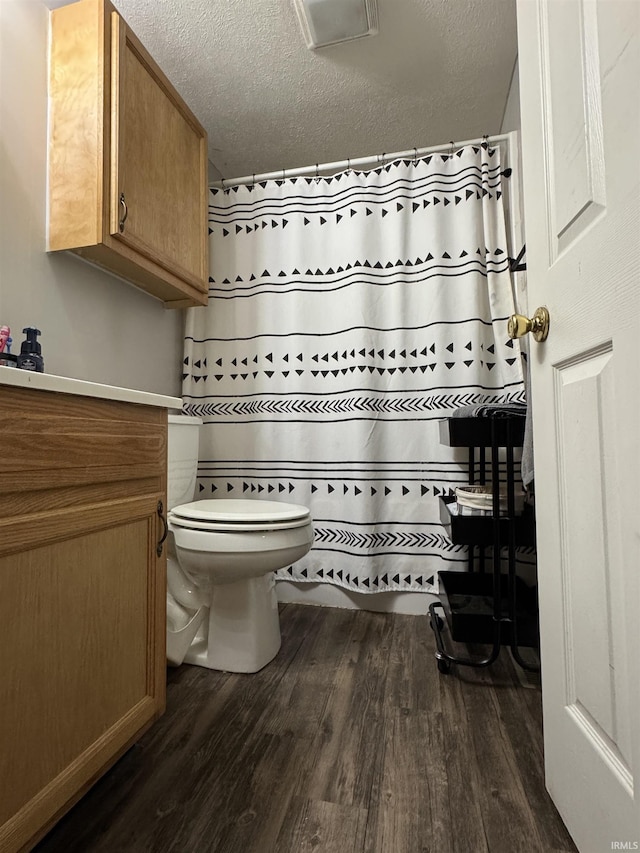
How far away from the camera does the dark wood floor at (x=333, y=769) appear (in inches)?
30.9

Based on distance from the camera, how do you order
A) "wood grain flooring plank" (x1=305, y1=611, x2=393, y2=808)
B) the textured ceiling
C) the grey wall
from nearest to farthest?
"wood grain flooring plank" (x1=305, y1=611, x2=393, y2=808), the textured ceiling, the grey wall

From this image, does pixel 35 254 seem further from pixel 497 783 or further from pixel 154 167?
pixel 497 783

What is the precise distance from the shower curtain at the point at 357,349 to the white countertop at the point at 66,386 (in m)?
0.98

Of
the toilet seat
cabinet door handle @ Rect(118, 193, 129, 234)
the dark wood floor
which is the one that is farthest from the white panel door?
cabinet door handle @ Rect(118, 193, 129, 234)

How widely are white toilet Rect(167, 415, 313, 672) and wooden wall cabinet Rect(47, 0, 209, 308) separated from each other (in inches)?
23.9

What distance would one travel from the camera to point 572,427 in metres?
0.73

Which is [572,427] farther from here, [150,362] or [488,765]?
[150,362]

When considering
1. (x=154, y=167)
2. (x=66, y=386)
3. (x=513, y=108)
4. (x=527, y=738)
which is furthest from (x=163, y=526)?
(x=513, y=108)

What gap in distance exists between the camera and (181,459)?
5.29 feet

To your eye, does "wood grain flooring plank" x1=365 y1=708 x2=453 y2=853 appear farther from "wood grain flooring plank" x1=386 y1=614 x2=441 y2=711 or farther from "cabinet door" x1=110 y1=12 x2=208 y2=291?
"cabinet door" x1=110 y1=12 x2=208 y2=291

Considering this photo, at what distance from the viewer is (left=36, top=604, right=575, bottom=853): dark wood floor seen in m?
0.78

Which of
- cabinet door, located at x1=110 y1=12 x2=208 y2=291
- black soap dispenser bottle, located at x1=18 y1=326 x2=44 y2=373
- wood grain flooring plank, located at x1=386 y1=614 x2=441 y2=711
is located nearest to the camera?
black soap dispenser bottle, located at x1=18 y1=326 x2=44 y2=373

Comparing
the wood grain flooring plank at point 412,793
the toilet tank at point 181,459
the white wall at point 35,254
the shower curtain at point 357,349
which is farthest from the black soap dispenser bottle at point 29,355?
the wood grain flooring plank at point 412,793

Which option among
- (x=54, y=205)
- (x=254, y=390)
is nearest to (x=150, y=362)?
(x=254, y=390)
